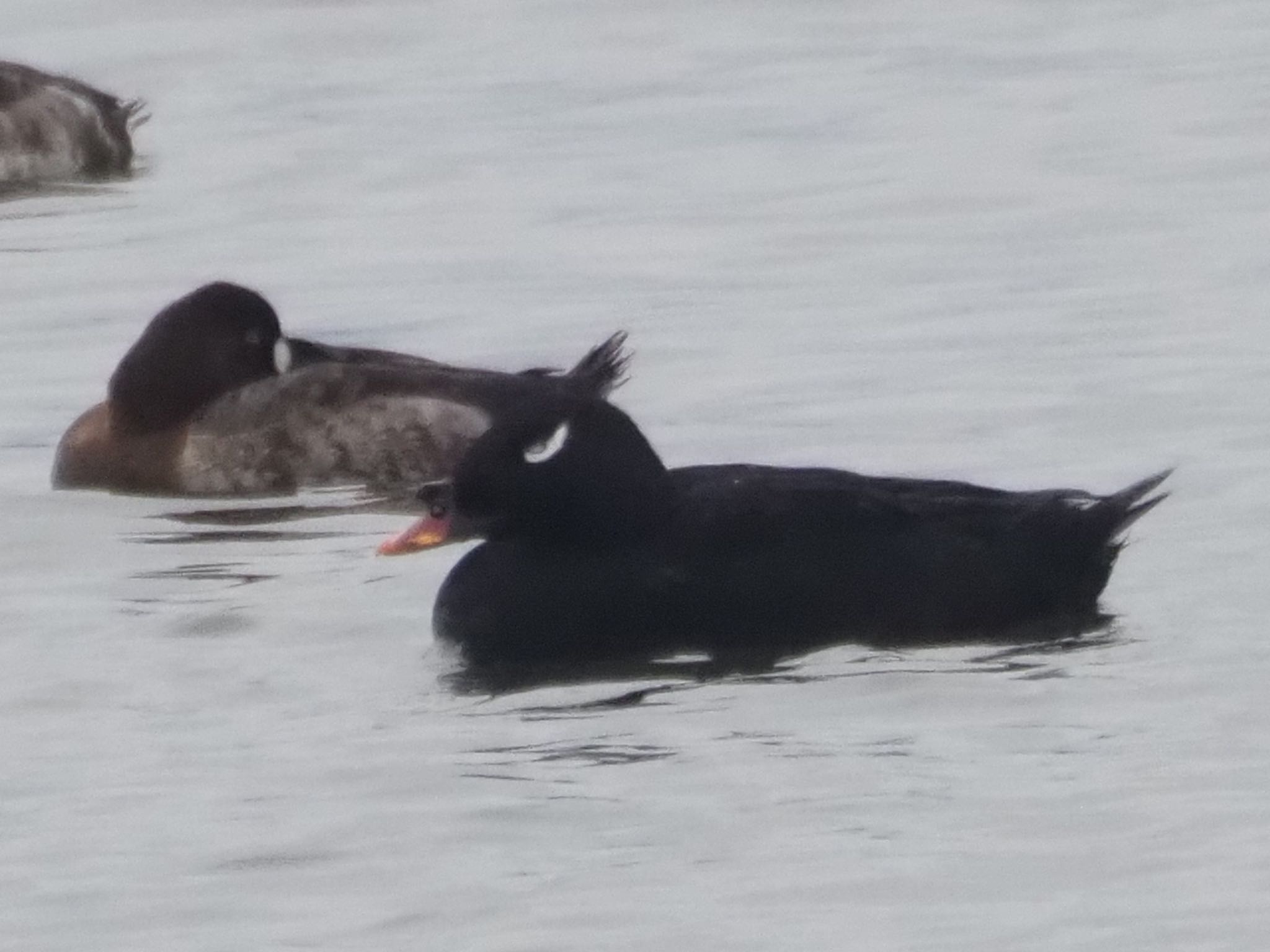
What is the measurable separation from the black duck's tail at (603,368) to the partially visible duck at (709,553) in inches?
105

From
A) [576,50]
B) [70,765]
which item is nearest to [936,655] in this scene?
[70,765]

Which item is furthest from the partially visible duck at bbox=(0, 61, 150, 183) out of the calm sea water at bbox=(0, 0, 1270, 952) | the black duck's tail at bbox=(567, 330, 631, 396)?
the black duck's tail at bbox=(567, 330, 631, 396)

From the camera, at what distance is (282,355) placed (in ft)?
44.1

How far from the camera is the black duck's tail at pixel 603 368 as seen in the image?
12.9m

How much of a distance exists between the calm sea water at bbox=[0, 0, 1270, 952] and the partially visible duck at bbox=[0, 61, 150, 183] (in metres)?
0.26

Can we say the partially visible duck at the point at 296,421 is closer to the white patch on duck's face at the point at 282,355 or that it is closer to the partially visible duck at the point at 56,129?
the white patch on duck's face at the point at 282,355

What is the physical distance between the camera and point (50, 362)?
14617 mm

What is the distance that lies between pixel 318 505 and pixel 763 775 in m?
4.06

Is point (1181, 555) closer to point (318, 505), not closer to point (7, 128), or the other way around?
point (318, 505)

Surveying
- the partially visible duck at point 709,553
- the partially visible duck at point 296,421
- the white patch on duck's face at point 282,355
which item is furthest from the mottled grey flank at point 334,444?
the partially visible duck at point 709,553

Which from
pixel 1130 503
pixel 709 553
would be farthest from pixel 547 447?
pixel 1130 503

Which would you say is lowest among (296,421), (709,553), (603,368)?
(709,553)

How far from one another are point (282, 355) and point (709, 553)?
3.79 meters

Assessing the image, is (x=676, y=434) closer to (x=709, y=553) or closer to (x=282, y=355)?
(x=282, y=355)
